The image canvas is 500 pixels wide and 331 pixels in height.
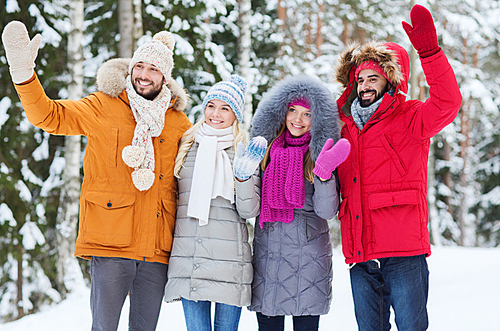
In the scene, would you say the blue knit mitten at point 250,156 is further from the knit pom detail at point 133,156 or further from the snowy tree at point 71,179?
the snowy tree at point 71,179

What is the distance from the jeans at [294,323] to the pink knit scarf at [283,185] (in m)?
0.63

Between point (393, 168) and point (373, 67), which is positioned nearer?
point (393, 168)

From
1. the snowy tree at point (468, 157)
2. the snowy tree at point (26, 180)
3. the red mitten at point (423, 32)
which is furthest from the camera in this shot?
the snowy tree at point (468, 157)

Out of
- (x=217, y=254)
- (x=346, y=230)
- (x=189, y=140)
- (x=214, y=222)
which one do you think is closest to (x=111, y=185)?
(x=189, y=140)

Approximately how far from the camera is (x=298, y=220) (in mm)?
2809

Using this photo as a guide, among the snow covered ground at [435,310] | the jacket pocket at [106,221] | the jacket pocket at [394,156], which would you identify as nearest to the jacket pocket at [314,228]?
the jacket pocket at [394,156]

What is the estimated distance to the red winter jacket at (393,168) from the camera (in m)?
2.46

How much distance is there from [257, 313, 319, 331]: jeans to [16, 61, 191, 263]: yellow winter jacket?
2.61 feet

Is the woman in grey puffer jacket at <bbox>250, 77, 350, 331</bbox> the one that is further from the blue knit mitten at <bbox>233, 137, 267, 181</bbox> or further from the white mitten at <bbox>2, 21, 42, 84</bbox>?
the white mitten at <bbox>2, 21, 42, 84</bbox>

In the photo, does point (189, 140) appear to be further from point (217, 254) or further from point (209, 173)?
point (217, 254)

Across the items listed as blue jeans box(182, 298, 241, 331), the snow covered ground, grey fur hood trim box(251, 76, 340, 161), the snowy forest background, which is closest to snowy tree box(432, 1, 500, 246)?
the snowy forest background

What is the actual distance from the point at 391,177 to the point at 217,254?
1213mm

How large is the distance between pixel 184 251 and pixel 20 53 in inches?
62.1

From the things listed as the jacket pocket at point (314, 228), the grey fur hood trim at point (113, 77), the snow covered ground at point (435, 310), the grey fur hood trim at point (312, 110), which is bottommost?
the snow covered ground at point (435, 310)
